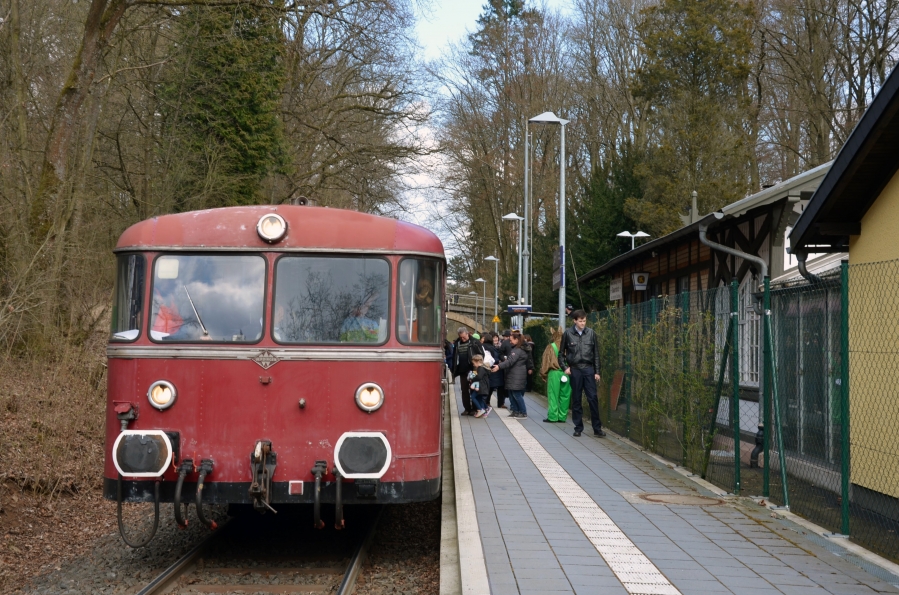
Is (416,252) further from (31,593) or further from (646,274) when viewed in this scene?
(646,274)

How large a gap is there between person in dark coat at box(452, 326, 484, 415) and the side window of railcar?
36.0ft

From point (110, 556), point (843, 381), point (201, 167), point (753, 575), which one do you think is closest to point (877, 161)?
point (843, 381)

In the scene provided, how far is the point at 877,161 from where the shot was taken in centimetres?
A: 862

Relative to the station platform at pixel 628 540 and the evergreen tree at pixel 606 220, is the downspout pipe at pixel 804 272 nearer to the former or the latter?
the station platform at pixel 628 540

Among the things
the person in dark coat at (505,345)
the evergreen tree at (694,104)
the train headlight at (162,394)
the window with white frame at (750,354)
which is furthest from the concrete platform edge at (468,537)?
the evergreen tree at (694,104)

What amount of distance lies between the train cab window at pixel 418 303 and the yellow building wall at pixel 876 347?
139 inches

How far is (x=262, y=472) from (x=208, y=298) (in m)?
1.48

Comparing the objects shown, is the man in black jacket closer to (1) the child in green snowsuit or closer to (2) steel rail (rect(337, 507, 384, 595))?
(1) the child in green snowsuit

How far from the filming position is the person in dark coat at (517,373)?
18.2m

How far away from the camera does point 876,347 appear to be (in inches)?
342

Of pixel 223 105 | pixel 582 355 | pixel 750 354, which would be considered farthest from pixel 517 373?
pixel 223 105

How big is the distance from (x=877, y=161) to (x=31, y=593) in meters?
7.70

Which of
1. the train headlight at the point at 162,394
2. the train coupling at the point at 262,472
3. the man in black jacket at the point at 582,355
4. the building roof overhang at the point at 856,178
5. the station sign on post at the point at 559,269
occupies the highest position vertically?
the station sign on post at the point at 559,269

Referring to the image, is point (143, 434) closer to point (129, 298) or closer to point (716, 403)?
point (129, 298)
